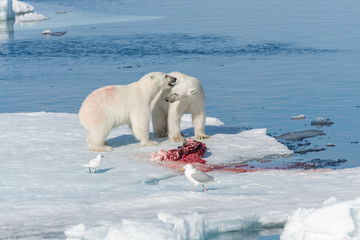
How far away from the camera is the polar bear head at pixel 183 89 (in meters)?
9.12

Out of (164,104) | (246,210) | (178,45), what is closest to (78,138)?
(164,104)

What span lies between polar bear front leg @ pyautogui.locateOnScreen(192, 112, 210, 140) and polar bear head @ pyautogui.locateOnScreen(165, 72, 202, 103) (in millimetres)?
454

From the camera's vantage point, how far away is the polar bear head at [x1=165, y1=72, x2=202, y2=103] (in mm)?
9117

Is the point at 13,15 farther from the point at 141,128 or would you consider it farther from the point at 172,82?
the point at 141,128

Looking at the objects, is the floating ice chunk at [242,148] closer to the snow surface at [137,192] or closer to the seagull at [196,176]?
the snow surface at [137,192]

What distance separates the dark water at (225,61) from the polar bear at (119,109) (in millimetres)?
1759

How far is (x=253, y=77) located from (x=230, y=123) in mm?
5268

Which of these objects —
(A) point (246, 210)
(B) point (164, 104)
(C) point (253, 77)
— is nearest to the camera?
(A) point (246, 210)

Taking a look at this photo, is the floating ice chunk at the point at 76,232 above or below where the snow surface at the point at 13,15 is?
above

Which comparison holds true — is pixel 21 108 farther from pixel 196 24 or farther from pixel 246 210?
pixel 196 24

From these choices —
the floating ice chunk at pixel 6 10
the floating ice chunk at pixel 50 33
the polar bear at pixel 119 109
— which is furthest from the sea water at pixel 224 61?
the polar bear at pixel 119 109

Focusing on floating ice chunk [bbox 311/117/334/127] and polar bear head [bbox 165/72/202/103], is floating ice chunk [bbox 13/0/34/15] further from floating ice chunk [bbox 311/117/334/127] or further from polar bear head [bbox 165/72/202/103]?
polar bear head [bbox 165/72/202/103]

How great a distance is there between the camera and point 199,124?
31.8 feet

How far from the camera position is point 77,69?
1938 centimetres
